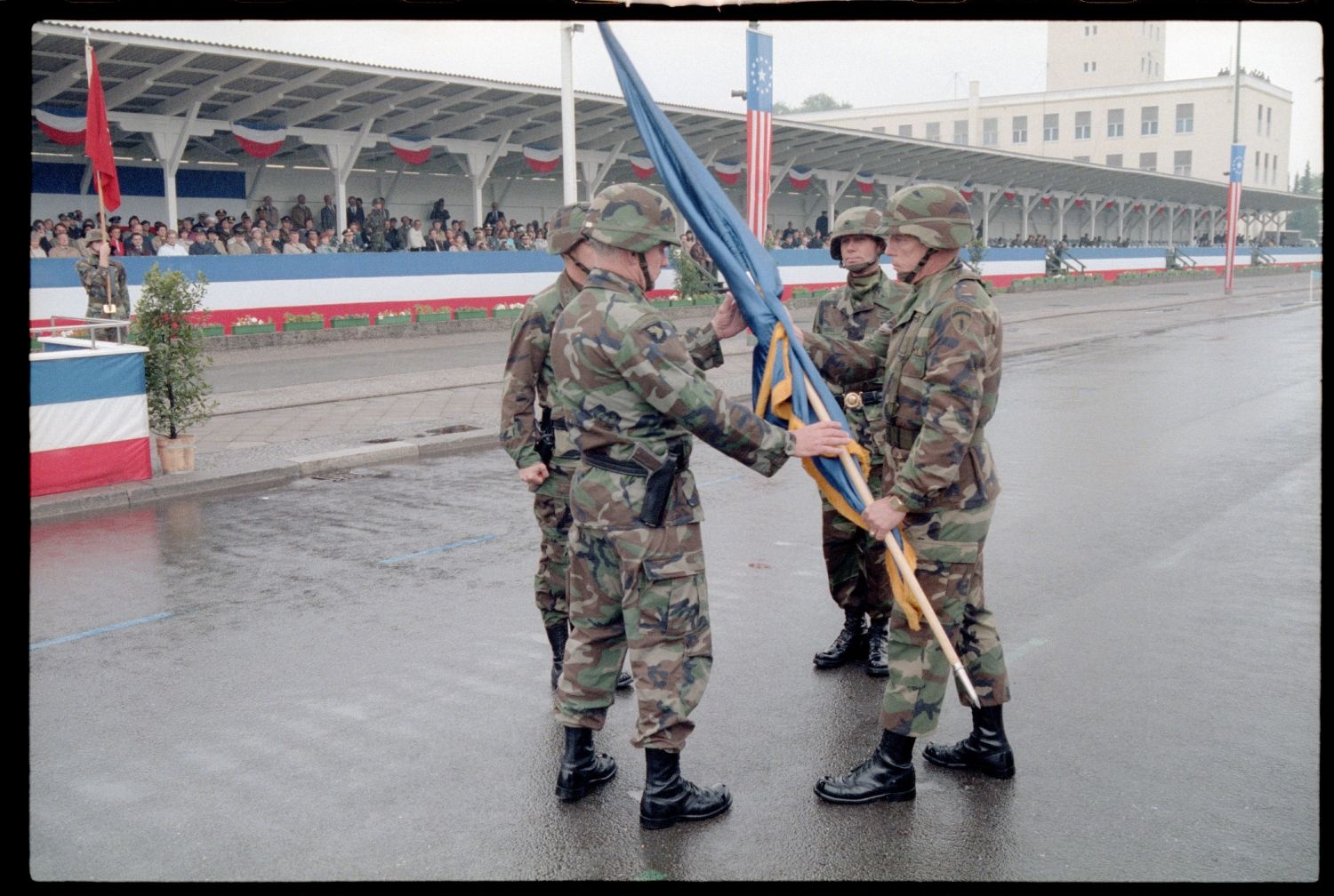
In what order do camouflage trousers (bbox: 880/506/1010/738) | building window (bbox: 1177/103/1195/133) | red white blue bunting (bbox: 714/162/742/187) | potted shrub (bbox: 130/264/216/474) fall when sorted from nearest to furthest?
camouflage trousers (bbox: 880/506/1010/738), potted shrub (bbox: 130/264/216/474), red white blue bunting (bbox: 714/162/742/187), building window (bbox: 1177/103/1195/133)

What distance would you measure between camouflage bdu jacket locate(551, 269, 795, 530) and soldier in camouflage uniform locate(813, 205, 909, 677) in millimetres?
1468

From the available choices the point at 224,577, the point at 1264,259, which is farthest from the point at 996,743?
the point at 1264,259

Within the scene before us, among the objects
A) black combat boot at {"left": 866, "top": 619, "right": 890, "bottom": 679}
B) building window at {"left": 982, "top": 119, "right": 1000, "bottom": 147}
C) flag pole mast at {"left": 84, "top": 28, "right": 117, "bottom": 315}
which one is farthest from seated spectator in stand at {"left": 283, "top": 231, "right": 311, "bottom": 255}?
building window at {"left": 982, "top": 119, "right": 1000, "bottom": 147}

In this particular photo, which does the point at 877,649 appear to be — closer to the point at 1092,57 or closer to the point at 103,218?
the point at 103,218

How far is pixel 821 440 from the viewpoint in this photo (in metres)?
4.15

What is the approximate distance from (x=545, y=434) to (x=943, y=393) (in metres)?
1.82

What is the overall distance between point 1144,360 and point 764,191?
6675 mm

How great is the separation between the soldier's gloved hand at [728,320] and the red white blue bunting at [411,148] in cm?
2329

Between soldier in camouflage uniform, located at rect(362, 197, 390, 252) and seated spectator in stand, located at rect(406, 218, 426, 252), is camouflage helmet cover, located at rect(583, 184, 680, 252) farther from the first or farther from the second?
seated spectator in stand, located at rect(406, 218, 426, 252)

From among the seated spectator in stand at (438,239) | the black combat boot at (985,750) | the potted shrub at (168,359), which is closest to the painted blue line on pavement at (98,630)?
the potted shrub at (168,359)

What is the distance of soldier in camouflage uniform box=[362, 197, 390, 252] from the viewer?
81.6 feet

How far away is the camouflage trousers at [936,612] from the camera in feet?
13.9

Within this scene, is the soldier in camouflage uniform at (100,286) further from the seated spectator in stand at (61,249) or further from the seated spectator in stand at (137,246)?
the seated spectator in stand at (137,246)
